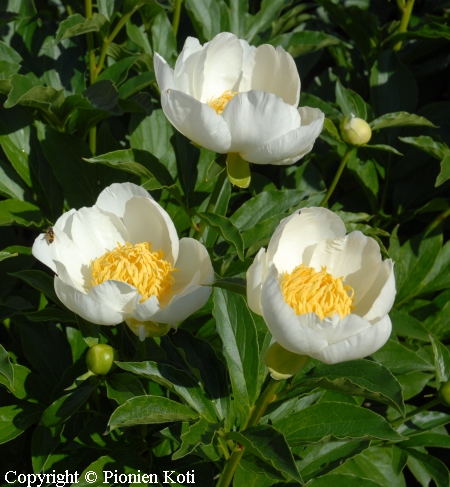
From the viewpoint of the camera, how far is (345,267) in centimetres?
129

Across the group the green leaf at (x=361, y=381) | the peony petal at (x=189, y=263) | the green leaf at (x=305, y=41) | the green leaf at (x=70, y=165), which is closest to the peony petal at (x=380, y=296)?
the green leaf at (x=361, y=381)

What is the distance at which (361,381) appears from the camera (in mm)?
1199

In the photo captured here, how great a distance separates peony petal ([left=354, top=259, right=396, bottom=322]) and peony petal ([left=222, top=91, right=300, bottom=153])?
35 cm

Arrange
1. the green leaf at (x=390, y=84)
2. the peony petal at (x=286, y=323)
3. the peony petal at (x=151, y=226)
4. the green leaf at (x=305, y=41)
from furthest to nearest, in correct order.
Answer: the green leaf at (x=390, y=84)
the green leaf at (x=305, y=41)
the peony petal at (x=151, y=226)
the peony petal at (x=286, y=323)

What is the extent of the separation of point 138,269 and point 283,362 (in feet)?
1.25

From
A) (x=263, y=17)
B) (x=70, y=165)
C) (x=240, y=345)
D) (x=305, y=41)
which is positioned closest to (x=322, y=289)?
(x=240, y=345)

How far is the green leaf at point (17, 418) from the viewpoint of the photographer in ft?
4.52

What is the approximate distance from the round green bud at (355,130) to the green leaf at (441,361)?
0.52 m

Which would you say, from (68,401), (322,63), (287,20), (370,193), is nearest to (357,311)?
(68,401)

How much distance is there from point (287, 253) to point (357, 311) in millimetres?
176

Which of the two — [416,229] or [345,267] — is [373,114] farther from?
[345,267]

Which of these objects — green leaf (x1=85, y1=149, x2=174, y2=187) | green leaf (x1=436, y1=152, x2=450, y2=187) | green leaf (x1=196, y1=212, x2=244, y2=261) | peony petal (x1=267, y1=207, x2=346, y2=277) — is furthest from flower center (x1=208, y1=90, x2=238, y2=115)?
green leaf (x1=436, y1=152, x2=450, y2=187)

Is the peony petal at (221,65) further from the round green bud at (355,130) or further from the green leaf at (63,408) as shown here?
the green leaf at (63,408)

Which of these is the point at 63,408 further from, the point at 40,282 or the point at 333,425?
the point at 333,425
